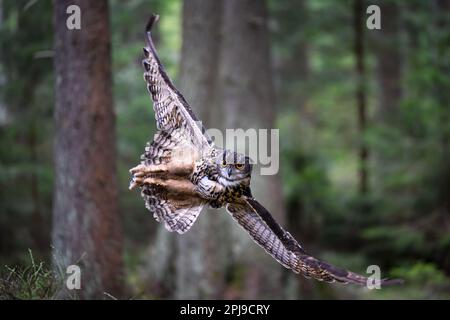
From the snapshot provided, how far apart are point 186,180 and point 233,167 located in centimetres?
69

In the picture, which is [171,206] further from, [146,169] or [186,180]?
[146,169]

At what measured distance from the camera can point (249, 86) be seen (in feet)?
34.2

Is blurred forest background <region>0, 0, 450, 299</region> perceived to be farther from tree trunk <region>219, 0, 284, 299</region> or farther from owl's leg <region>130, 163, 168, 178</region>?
owl's leg <region>130, 163, 168, 178</region>

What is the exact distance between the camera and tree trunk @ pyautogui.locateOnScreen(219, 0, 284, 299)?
33.3 ft

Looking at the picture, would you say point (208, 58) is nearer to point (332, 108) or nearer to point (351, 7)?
point (351, 7)

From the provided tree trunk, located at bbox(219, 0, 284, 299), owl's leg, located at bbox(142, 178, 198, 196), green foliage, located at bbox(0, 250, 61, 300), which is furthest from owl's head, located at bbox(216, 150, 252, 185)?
tree trunk, located at bbox(219, 0, 284, 299)

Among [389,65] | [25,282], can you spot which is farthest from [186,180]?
[389,65]

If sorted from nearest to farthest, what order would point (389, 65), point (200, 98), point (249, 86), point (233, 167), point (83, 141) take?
point (233, 167) → point (83, 141) → point (200, 98) → point (249, 86) → point (389, 65)

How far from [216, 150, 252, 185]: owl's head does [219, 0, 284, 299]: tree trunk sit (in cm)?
541

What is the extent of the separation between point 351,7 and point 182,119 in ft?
35.2

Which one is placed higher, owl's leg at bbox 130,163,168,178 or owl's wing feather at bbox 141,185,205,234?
owl's leg at bbox 130,163,168,178

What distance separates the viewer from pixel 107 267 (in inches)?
277

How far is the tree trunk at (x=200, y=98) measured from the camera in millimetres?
8945

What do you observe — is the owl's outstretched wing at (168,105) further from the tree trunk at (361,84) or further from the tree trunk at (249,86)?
the tree trunk at (361,84)
